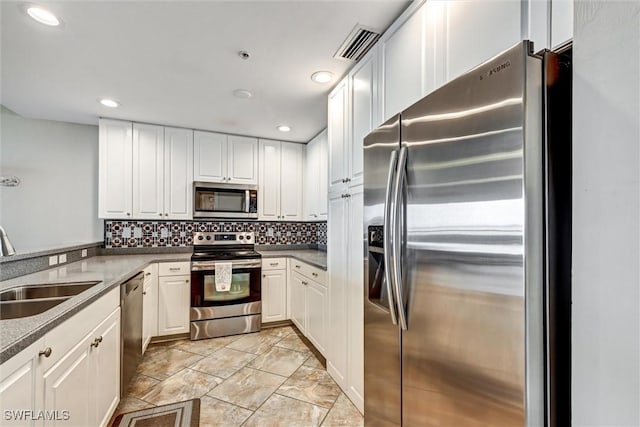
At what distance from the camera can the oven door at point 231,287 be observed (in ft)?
10.4

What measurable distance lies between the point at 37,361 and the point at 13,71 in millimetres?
2382

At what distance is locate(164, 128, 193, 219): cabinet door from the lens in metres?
3.44

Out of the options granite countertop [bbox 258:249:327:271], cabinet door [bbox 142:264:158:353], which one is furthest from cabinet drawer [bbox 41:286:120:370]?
granite countertop [bbox 258:249:327:271]

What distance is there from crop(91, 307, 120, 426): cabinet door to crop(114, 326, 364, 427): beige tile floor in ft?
0.94

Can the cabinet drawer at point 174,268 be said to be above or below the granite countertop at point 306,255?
below

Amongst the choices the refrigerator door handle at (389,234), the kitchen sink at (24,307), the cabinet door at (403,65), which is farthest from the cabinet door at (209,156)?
the refrigerator door handle at (389,234)

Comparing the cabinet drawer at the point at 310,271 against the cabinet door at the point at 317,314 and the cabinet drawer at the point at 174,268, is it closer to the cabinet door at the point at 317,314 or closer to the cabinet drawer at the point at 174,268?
the cabinet door at the point at 317,314

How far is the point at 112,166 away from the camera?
10.5ft

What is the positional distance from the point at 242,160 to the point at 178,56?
5.83 feet

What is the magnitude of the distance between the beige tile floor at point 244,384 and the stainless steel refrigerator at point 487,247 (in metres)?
1.14

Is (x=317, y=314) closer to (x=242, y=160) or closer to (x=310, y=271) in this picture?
(x=310, y=271)

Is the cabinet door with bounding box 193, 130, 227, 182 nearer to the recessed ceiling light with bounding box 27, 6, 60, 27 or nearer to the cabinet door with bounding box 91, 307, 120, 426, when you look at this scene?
the recessed ceiling light with bounding box 27, 6, 60, 27

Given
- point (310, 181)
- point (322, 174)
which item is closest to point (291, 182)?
point (310, 181)
